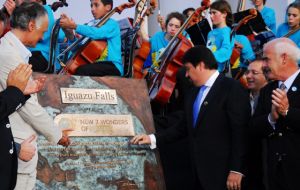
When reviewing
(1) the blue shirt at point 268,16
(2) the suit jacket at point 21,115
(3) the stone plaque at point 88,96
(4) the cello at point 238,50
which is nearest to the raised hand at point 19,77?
(2) the suit jacket at point 21,115

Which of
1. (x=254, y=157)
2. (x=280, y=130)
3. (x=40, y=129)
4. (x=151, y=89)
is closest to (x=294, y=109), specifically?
(x=280, y=130)

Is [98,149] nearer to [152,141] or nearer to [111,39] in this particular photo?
[152,141]

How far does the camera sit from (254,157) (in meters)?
5.35

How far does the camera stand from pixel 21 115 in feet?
13.1

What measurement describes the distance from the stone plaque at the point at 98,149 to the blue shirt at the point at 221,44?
1.40m

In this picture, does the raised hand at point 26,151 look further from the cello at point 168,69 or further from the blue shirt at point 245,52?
the blue shirt at point 245,52

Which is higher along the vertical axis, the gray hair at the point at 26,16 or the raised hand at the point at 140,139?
Result: the gray hair at the point at 26,16

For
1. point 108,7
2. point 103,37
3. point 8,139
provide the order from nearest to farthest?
point 8,139, point 103,37, point 108,7

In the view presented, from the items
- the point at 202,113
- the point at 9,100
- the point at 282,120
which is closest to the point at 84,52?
the point at 202,113

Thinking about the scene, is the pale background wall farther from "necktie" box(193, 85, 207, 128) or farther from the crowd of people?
"necktie" box(193, 85, 207, 128)

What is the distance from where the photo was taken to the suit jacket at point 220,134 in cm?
503

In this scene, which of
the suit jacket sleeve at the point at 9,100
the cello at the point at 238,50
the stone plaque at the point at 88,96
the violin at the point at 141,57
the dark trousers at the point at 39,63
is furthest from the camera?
the violin at the point at 141,57

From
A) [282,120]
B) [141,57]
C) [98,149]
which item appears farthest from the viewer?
[141,57]

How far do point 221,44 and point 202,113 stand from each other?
2.16 metres
